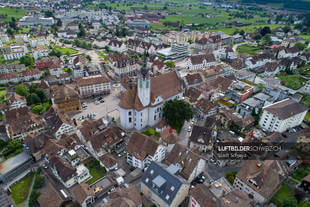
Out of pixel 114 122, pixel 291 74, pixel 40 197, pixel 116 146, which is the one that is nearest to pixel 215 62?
pixel 291 74

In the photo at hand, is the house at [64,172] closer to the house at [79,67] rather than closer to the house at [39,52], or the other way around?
the house at [79,67]

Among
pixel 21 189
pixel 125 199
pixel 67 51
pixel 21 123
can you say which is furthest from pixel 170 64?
pixel 21 189

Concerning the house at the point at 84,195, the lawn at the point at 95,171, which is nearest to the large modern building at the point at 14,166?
the lawn at the point at 95,171

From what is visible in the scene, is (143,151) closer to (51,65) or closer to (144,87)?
(144,87)

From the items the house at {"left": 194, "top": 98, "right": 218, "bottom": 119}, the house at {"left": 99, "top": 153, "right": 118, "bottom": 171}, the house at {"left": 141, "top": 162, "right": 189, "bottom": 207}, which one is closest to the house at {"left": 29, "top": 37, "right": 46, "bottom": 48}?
the house at {"left": 194, "top": 98, "right": 218, "bottom": 119}

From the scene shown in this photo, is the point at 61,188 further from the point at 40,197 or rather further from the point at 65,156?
the point at 65,156

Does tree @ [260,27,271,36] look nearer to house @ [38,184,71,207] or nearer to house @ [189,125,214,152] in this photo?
house @ [189,125,214,152]
